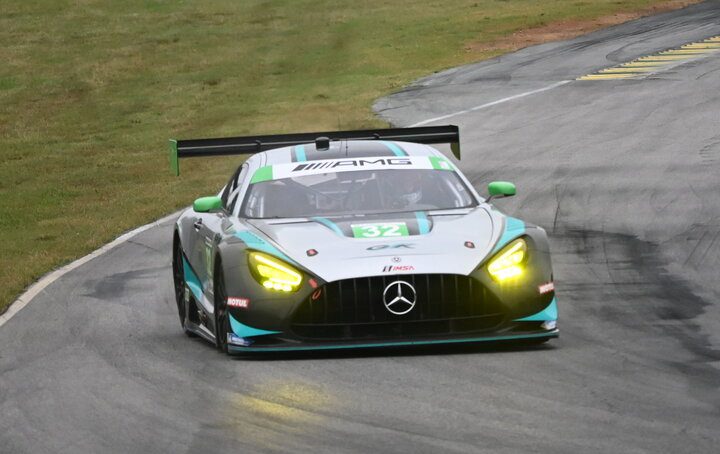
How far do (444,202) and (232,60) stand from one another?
1223 inches

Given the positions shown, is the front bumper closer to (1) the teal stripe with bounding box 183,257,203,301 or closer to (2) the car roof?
(1) the teal stripe with bounding box 183,257,203,301

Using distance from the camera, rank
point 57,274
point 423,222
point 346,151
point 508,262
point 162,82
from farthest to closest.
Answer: point 162,82
point 57,274
point 346,151
point 423,222
point 508,262

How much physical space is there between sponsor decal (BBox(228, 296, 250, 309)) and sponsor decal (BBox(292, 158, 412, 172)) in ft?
5.94

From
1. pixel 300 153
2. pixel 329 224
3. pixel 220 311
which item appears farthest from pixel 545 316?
pixel 300 153

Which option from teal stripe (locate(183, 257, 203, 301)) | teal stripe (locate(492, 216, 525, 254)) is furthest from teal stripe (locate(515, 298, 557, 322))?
teal stripe (locate(183, 257, 203, 301))

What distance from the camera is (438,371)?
9469 mm

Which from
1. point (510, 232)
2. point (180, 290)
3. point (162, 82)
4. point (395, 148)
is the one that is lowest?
point (162, 82)

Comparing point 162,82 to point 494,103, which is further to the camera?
point 162,82

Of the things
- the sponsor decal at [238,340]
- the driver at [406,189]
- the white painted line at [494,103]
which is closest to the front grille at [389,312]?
the sponsor decal at [238,340]

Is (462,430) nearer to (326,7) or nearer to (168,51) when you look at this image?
(168,51)

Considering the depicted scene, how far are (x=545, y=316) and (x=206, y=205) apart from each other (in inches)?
103

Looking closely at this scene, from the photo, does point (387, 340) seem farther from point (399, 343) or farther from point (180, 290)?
point (180, 290)

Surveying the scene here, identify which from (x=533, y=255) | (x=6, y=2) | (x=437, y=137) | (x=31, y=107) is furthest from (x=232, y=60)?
(x=533, y=255)

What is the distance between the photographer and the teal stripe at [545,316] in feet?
33.6
